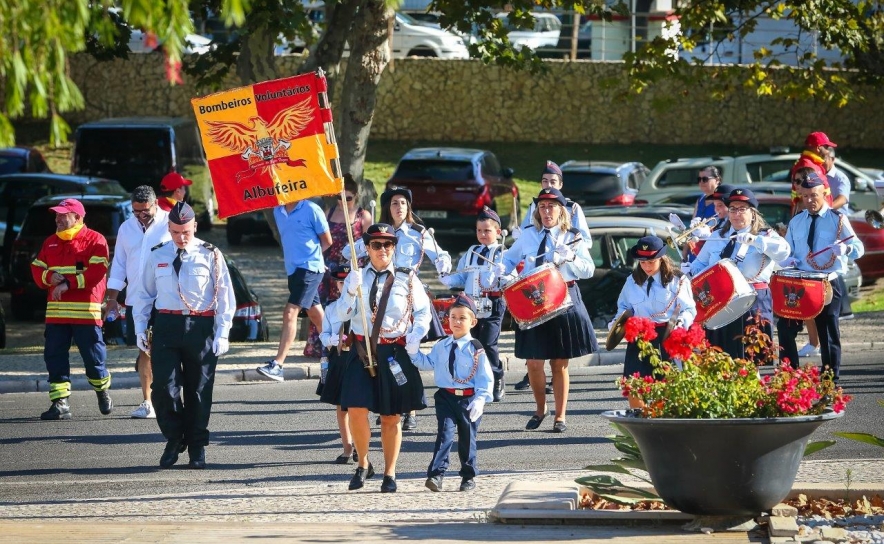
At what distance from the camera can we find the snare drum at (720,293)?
11.1 m

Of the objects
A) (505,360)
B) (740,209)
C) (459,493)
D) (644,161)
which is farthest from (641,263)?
(644,161)

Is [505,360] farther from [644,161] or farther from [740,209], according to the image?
[644,161]

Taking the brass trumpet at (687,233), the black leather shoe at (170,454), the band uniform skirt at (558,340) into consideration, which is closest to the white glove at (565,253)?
the band uniform skirt at (558,340)

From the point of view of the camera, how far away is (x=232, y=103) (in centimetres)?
1002

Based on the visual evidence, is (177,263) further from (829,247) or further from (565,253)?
(829,247)

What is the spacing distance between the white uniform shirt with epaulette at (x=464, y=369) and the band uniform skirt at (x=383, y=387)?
12 centimetres

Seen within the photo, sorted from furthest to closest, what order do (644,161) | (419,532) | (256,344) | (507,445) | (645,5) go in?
(645,5), (644,161), (256,344), (507,445), (419,532)

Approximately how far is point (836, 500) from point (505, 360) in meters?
7.44

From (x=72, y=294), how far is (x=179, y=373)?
89.2 inches

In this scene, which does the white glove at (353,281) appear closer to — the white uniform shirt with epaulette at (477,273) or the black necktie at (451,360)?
the black necktie at (451,360)

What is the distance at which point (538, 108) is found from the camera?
36.5 metres

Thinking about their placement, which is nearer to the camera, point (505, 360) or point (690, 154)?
point (505, 360)

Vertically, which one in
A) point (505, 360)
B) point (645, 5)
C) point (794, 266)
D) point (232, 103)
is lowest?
point (505, 360)

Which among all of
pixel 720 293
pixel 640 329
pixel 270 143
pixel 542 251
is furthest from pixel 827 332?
pixel 270 143
